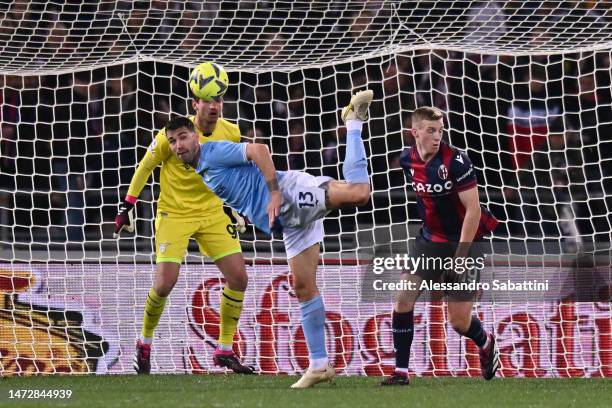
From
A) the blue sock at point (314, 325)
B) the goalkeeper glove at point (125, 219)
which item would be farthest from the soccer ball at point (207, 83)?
the blue sock at point (314, 325)

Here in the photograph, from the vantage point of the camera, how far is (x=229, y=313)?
7875 millimetres

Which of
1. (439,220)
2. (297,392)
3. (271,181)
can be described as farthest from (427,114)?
(297,392)

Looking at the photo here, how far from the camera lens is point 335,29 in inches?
398

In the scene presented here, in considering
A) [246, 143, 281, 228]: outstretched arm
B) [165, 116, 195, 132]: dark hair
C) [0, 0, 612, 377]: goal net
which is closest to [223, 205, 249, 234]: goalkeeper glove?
[0, 0, 612, 377]: goal net

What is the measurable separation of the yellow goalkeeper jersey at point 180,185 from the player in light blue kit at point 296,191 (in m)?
1.17

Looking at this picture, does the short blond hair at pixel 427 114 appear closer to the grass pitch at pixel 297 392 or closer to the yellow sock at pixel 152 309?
the grass pitch at pixel 297 392

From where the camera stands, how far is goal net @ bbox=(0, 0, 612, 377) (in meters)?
8.52

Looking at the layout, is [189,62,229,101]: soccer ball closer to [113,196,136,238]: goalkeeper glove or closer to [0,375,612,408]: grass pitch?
[113,196,136,238]: goalkeeper glove

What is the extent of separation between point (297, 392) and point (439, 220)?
4.63ft

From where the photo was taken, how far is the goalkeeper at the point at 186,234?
305 inches

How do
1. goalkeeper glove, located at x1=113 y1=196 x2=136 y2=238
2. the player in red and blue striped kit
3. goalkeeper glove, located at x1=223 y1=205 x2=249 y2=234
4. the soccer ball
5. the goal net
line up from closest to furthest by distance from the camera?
the player in red and blue striped kit → the soccer ball → goalkeeper glove, located at x1=113 y1=196 x2=136 y2=238 → goalkeeper glove, located at x1=223 y1=205 x2=249 y2=234 → the goal net

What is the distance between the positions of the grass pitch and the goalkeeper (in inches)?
9.4

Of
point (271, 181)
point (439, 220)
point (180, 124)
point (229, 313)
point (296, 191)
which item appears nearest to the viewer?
point (271, 181)

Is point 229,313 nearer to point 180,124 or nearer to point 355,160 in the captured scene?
point 180,124
